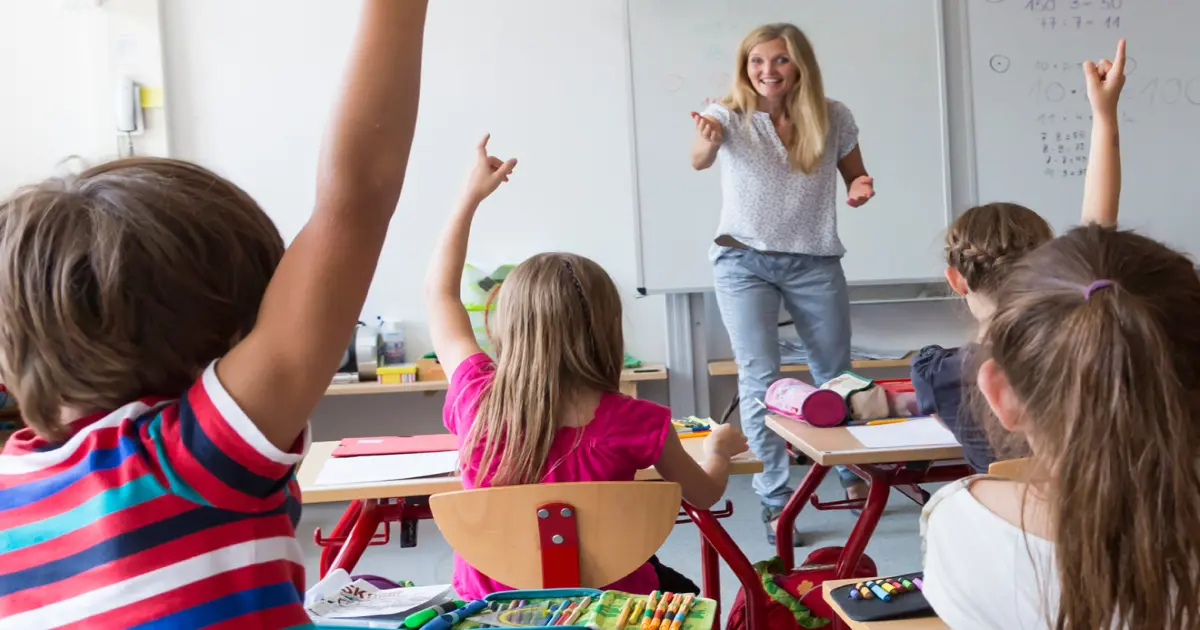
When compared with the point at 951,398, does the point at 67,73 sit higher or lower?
higher

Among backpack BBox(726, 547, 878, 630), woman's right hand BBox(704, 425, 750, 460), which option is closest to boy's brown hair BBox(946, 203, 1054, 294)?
woman's right hand BBox(704, 425, 750, 460)

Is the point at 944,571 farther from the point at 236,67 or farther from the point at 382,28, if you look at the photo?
the point at 236,67

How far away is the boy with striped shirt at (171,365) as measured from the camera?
0.58m

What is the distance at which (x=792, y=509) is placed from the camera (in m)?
2.35

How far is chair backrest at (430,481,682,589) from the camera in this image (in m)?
1.34

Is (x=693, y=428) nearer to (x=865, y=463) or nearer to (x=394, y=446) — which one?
(x=865, y=463)

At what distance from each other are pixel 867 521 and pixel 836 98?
2.52 m

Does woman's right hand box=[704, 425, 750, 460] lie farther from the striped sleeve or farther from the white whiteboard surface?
the white whiteboard surface

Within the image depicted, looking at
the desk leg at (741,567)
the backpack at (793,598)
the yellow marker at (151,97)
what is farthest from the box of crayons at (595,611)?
the yellow marker at (151,97)

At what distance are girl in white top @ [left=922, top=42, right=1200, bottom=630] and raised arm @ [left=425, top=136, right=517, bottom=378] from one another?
0.88 meters

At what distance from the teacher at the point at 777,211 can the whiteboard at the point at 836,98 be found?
875mm

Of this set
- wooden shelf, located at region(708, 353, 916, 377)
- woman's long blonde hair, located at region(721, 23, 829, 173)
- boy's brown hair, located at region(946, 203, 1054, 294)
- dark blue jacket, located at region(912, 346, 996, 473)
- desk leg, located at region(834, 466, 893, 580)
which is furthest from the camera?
wooden shelf, located at region(708, 353, 916, 377)

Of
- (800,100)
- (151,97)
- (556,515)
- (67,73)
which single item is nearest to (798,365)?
(800,100)

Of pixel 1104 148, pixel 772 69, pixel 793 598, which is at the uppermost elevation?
pixel 772 69
